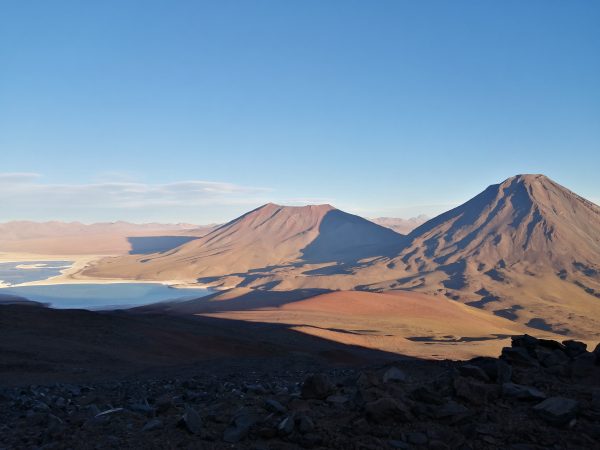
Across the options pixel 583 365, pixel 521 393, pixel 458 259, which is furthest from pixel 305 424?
pixel 458 259

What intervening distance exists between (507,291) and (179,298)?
35.2m

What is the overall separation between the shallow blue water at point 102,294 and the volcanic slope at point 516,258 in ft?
76.2

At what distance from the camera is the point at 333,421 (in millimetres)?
5395

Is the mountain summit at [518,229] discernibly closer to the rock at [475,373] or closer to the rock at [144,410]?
the rock at [475,373]

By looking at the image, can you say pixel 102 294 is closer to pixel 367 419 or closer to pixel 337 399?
pixel 337 399

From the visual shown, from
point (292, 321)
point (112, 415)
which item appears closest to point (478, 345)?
point (292, 321)

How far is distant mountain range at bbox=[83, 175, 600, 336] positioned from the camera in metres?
56.8

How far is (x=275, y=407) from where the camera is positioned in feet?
18.8

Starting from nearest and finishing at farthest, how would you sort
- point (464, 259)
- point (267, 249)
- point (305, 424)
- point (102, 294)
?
point (305, 424) → point (102, 294) → point (464, 259) → point (267, 249)

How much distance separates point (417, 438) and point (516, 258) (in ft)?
245

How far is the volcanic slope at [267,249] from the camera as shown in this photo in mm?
87250

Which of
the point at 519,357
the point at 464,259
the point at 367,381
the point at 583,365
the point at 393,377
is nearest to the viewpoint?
the point at 367,381

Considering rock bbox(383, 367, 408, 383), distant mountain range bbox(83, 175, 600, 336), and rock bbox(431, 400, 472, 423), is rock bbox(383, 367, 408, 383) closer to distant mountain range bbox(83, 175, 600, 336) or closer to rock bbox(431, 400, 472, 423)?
rock bbox(431, 400, 472, 423)

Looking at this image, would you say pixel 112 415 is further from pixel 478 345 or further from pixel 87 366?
pixel 478 345
